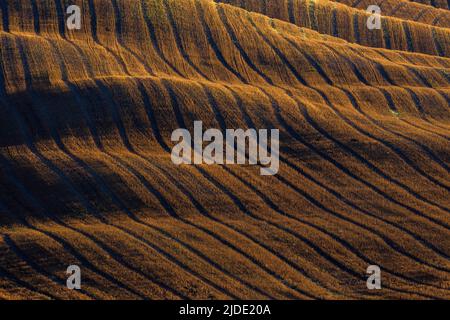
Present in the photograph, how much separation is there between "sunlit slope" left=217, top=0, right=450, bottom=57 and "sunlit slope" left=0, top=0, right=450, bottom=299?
3.17 meters

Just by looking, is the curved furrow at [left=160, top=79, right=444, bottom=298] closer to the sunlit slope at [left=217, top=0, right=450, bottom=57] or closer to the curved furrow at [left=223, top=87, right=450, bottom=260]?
the curved furrow at [left=223, top=87, right=450, bottom=260]

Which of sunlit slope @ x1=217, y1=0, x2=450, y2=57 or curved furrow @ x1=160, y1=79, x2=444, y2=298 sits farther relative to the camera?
sunlit slope @ x1=217, y1=0, x2=450, y2=57

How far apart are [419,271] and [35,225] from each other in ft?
37.3

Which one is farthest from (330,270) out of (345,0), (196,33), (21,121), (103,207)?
(345,0)

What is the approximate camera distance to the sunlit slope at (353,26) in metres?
44.7

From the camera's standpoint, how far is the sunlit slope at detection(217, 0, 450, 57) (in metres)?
44.7

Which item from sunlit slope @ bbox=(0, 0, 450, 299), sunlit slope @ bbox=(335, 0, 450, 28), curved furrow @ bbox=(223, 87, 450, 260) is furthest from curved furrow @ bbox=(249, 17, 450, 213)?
sunlit slope @ bbox=(335, 0, 450, 28)

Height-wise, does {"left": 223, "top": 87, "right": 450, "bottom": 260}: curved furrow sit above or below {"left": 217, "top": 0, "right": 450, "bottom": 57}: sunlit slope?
below

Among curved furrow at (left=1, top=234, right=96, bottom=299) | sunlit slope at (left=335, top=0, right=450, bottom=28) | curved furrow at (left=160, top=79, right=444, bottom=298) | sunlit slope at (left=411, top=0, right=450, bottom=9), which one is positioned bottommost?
curved furrow at (left=1, top=234, right=96, bottom=299)

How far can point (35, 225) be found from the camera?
26.2 m

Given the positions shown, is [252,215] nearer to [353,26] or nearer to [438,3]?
[353,26]

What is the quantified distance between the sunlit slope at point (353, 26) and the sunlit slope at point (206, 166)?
3.17 m

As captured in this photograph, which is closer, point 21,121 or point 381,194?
point 381,194

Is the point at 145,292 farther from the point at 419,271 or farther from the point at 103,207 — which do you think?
the point at 419,271
